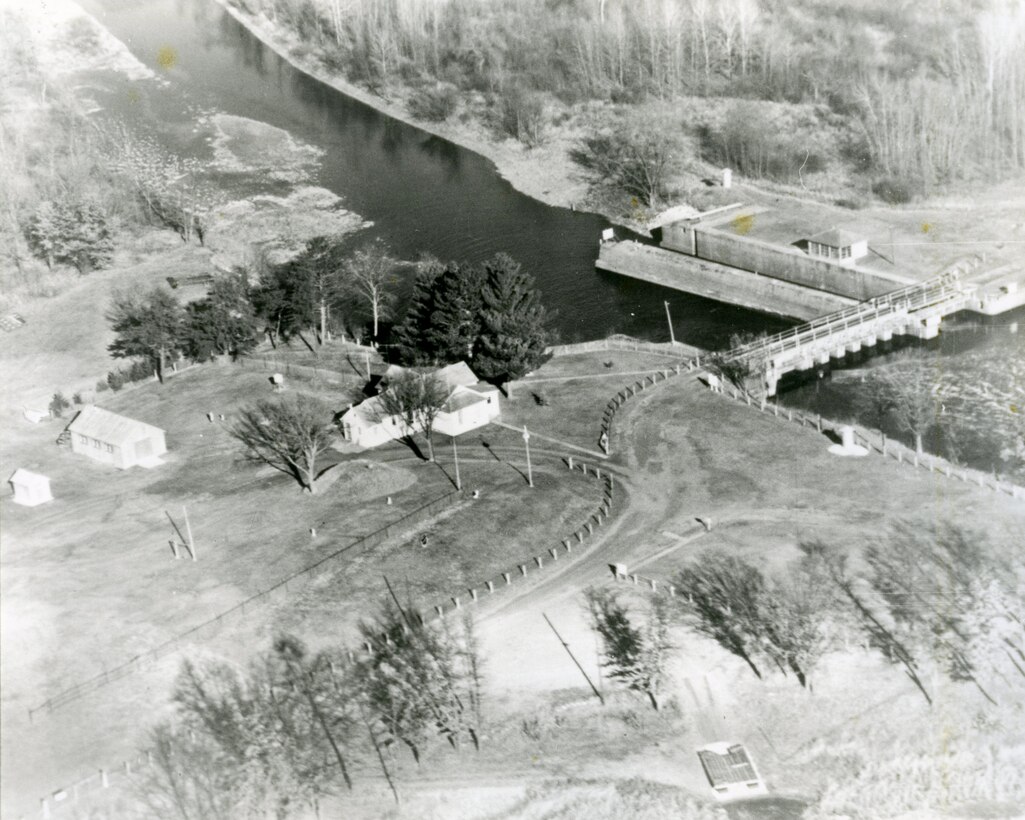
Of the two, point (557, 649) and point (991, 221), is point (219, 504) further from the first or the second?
point (991, 221)

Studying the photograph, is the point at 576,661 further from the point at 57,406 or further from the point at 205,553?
the point at 57,406

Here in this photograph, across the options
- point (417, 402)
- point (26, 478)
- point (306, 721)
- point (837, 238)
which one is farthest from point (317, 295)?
→ point (306, 721)

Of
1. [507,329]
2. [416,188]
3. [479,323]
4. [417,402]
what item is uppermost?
[507,329]

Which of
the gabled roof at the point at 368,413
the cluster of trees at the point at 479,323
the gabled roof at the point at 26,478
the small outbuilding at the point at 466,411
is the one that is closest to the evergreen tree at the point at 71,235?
the cluster of trees at the point at 479,323

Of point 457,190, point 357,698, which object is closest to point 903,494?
point 357,698

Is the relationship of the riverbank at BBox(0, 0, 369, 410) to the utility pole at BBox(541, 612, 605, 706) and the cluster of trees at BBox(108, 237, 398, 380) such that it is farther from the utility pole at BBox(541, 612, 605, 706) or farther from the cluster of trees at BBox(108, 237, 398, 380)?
the utility pole at BBox(541, 612, 605, 706)
